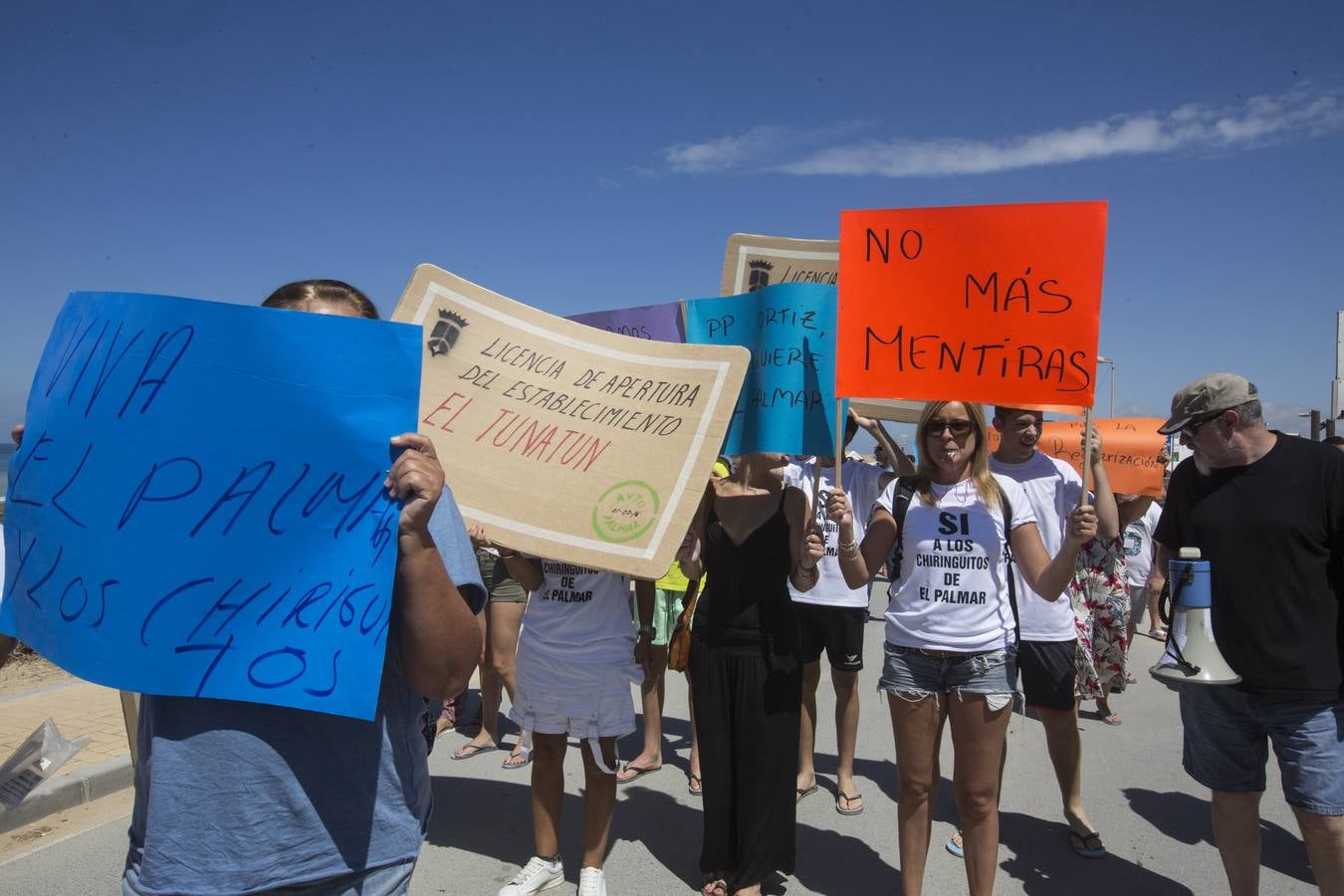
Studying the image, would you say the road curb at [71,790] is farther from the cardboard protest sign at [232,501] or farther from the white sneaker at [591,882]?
the cardboard protest sign at [232,501]

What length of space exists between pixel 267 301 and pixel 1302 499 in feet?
10.8

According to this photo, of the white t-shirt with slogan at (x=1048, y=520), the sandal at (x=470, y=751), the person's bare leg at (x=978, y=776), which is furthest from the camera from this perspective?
the sandal at (x=470, y=751)

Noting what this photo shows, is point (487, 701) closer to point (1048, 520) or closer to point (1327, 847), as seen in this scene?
point (1048, 520)

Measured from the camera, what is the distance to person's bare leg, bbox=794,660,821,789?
15.6 ft

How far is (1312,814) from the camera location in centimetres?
298

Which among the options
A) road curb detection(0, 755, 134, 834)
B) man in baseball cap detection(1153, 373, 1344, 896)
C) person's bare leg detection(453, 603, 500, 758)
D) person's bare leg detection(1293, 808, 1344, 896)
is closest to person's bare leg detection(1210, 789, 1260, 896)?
man in baseball cap detection(1153, 373, 1344, 896)

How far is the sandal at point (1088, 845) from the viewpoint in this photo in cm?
408

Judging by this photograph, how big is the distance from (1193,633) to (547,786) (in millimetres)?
2502

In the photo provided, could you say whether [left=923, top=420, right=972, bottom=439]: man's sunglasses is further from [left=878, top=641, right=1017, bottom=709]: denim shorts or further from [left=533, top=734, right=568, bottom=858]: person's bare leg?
[left=533, top=734, right=568, bottom=858]: person's bare leg

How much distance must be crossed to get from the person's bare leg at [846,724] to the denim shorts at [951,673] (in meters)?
1.42

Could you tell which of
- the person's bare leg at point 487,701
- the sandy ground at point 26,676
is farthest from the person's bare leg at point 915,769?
the sandy ground at point 26,676

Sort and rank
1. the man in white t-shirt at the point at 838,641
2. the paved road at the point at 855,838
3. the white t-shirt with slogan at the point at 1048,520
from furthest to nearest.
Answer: the man in white t-shirt at the point at 838,641 < the white t-shirt with slogan at the point at 1048,520 < the paved road at the point at 855,838

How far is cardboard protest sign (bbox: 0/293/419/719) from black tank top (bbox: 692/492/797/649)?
7.44 ft

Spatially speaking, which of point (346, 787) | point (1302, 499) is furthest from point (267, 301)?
point (1302, 499)
